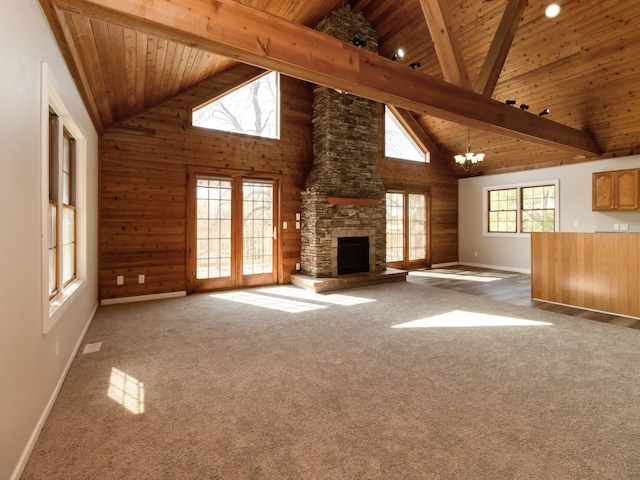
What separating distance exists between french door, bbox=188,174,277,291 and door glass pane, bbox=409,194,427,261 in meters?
3.92

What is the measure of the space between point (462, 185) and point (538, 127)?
14.7 feet

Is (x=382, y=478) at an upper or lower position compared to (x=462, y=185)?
lower

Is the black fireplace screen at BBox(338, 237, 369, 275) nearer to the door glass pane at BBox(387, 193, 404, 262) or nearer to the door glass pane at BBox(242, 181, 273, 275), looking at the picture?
the door glass pane at BBox(242, 181, 273, 275)

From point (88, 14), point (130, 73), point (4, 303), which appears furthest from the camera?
point (130, 73)

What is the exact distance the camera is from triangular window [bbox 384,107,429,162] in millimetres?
8414

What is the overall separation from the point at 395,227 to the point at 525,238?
3.12 metres

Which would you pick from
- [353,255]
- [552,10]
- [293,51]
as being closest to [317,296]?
[353,255]

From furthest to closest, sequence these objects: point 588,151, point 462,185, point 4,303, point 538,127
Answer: point 462,185
point 588,151
point 538,127
point 4,303

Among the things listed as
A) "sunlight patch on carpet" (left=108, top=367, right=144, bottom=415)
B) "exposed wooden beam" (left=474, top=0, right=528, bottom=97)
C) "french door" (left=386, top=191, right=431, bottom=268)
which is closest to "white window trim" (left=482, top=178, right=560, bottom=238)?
"french door" (left=386, top=191, right=431, bottom=268)

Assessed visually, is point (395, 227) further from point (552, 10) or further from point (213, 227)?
point (552, 10)

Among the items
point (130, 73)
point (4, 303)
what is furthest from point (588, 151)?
point (4, 303)

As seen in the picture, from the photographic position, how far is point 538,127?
206 inches

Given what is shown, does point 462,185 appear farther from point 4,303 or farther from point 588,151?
point 4,303

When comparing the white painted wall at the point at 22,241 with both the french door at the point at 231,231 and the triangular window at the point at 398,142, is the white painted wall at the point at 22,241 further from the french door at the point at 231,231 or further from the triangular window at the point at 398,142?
the triangular window at the point at 398,142
